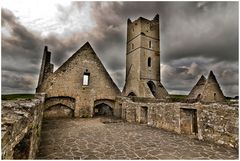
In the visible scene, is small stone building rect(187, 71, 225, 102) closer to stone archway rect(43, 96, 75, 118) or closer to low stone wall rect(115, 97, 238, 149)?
low stone wall rect(115, 97, 238, 149)

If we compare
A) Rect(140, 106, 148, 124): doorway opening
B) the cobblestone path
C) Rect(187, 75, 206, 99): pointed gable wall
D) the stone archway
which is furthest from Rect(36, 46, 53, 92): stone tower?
Rect(187, 75, 206, 99): pointed gable wall

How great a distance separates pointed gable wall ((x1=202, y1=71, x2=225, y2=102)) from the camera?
20141 millimetres

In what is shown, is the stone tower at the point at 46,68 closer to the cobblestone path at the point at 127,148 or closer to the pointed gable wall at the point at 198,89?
the cobblestone path at the point at 127,148

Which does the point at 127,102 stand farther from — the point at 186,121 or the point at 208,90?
the point at 208,90

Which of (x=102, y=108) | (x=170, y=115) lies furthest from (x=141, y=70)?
(x=170, y=115)

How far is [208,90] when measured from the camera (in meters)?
20.3

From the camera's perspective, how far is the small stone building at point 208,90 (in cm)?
2011

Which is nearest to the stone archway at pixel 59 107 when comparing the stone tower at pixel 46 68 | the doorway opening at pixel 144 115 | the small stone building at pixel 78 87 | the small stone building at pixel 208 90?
the small stone building at pixel 78 87

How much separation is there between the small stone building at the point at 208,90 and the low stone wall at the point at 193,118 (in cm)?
A: 1048

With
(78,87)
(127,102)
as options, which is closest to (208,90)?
(127,102)

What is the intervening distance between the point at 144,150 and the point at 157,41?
937 inches

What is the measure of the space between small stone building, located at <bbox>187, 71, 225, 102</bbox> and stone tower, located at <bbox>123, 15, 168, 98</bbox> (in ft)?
15.0

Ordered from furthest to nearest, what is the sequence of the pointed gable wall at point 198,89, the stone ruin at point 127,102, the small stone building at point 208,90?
the pointed gable wall at point 198,89 < the small stone building at point 208,90 < the stone ruin at point 127,102

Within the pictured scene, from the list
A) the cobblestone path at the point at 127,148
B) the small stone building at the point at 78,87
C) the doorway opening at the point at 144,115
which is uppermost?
the small stone building at the point at 78,87
